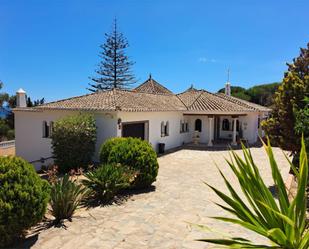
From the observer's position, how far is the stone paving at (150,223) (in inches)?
253

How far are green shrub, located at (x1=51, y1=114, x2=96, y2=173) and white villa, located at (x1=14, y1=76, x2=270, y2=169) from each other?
1.43 meters

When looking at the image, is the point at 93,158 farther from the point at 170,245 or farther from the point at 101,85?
the point at 101,85

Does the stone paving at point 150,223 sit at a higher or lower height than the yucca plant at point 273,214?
lower

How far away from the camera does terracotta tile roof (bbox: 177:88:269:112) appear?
84.0 feet

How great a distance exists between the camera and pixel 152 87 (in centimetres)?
3275

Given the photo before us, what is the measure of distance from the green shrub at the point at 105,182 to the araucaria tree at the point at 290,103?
699 centimetres

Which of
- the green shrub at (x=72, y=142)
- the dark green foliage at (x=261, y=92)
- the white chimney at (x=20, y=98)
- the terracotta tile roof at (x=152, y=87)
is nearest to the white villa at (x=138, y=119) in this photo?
the white chimney at (x=20, y=98)

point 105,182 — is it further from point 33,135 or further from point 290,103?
point 33,135

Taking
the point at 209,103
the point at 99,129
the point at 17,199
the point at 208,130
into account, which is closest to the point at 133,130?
the point at 99,129

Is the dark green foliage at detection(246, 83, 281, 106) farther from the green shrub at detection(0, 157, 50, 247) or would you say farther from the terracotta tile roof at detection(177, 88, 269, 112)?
the green shrub at detection(0, 157, 50, 247)

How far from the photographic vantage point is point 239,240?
3623 millimetres

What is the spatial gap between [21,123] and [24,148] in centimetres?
204

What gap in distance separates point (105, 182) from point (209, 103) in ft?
64.8

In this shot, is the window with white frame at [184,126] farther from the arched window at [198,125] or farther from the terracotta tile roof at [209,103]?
the terracotta tile roof at [209,103]
